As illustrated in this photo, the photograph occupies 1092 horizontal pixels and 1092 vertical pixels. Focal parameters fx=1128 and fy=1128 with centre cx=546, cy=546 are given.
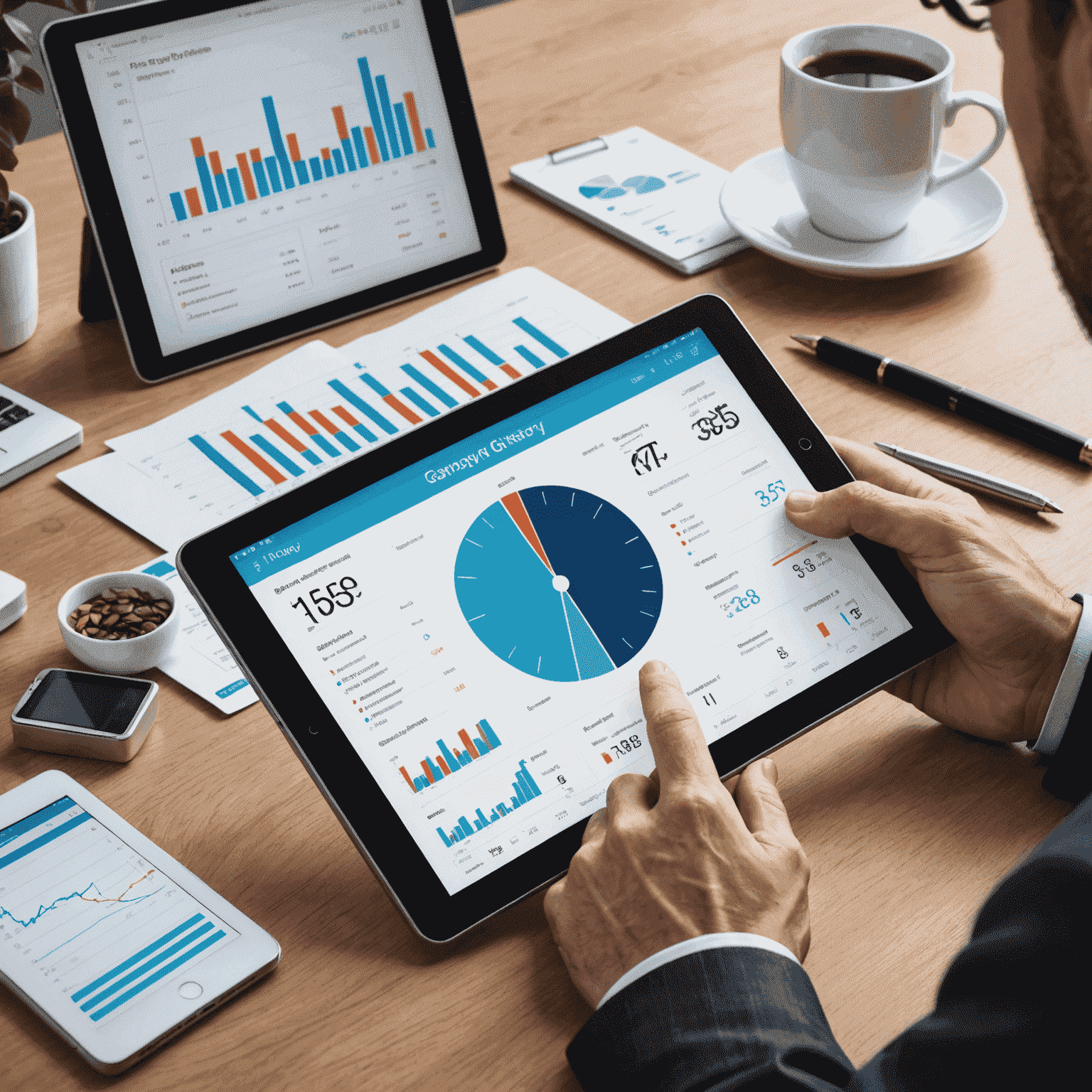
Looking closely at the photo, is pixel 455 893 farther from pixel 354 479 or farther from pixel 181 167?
pixel 181 167

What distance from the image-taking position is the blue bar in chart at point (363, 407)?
1076 millimetres

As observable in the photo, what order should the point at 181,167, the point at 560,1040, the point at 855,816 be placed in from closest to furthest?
the point at 560,1040 < the point at 855,816 < the point at 181,167

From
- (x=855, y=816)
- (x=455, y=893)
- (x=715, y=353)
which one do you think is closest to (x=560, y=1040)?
(x=455, y=893)

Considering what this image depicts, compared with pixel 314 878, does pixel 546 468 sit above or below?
above

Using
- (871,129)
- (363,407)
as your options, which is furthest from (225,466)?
(871,129)

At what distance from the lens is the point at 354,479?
0.73 meters

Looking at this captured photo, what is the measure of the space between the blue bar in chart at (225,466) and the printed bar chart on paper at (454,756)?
0.41 metres

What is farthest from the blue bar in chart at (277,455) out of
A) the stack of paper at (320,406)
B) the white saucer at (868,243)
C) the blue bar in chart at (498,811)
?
the white saucer at (868,243)

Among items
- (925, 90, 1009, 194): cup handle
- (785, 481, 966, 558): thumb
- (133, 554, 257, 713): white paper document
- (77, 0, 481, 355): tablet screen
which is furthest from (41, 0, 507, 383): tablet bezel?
(785, 481, 966, 558): thumb

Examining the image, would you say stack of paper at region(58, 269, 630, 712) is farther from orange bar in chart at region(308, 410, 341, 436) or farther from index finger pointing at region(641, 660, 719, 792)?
index finger pointing at region(641, 660, 719, 792)

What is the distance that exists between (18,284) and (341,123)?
0.36 metres

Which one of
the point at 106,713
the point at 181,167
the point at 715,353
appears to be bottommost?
the point at 106,713

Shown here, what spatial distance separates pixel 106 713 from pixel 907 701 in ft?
1.87

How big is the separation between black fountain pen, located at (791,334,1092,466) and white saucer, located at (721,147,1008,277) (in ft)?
0.39
